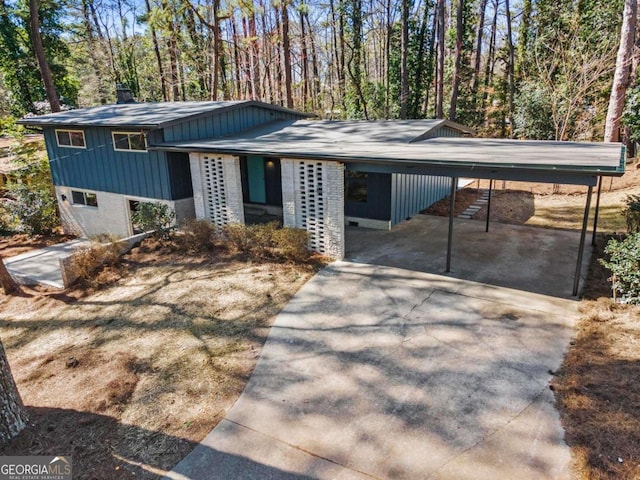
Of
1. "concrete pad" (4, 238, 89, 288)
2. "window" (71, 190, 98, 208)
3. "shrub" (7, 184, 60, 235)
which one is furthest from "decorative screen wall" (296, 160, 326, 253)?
"shrub" (7, 184, 60, 235)

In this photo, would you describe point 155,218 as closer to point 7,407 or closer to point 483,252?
point 7,407

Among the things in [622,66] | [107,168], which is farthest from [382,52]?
[107,168]

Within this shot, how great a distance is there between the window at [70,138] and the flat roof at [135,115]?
1.54 feet

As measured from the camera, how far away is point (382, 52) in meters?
35.5

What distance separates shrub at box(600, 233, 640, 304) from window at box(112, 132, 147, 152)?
11974 millimetres

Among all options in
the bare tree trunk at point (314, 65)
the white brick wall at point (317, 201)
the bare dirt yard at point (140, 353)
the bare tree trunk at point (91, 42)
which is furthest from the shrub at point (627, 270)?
the bare tree trunk at point (91, 42)

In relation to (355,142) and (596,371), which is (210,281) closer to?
(355,142)

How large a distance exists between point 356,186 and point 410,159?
458 cm

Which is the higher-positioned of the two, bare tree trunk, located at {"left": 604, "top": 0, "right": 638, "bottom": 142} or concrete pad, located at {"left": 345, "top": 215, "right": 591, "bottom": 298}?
bare tree trunk, located at {"left": 604, "top": 0, "right": 638, "bottom": 142}

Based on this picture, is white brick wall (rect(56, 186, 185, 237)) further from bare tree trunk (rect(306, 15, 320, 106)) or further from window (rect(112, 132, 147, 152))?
bare tree trunk (rect(306, 15, 320, 106))

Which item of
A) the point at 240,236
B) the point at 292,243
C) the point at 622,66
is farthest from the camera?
the point at 622,66

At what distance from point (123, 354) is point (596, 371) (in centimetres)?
679

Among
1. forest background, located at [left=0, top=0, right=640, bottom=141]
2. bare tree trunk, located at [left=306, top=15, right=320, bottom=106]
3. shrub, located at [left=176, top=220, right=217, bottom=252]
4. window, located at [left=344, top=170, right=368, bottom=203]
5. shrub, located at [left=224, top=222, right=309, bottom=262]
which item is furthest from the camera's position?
bare tree trunk, located at [left=306, top=15, right=320, bottom=106]

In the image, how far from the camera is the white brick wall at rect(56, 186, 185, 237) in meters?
12.9
